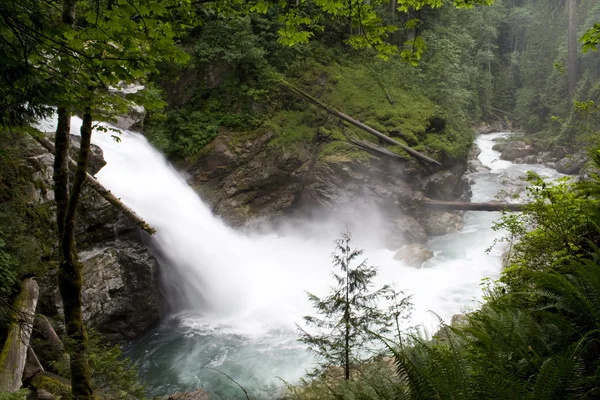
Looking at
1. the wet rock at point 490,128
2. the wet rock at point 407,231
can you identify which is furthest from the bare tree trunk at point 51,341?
the wet rock at point 490,128

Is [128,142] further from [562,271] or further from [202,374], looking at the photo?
[562,271]

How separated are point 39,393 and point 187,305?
6431mm

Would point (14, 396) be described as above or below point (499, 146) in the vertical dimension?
below

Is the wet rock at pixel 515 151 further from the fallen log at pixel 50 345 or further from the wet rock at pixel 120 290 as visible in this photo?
the fallen log at pixel 50 345

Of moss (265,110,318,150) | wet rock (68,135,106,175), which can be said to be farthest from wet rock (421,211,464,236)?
wet rock (68,135,106,175)

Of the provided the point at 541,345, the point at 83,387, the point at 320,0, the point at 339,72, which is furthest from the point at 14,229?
the point at 339,72

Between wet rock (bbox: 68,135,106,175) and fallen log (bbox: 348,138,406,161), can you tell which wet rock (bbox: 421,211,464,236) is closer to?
fallen log (bbox: 348,138,406,161)

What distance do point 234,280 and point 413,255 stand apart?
21.9 feet

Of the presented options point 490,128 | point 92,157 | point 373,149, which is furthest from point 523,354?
point 490,128

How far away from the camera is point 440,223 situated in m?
15.6

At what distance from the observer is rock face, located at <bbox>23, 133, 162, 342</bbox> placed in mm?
8000

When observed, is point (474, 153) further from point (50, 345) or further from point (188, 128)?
point (50, 345)

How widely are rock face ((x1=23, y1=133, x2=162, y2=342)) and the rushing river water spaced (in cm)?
64

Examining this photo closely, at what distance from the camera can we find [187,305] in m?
11.4
